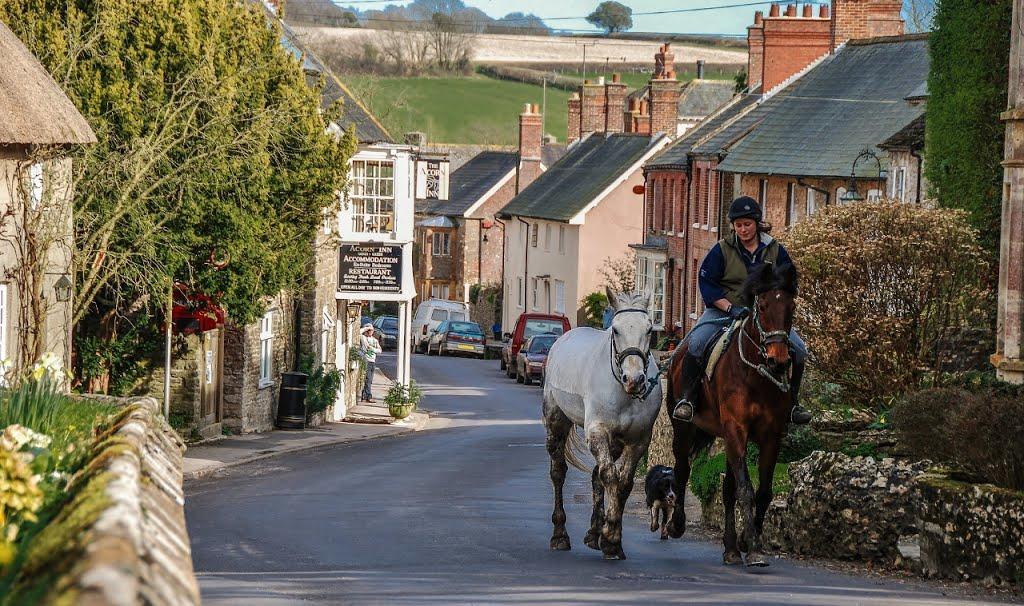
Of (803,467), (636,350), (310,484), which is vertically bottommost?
(310,484)

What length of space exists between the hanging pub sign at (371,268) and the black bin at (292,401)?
4.90 meters

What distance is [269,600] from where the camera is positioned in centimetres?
930

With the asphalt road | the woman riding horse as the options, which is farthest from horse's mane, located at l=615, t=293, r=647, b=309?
the asphalt road

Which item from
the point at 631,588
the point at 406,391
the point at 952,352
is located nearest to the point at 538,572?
the point at 631,588

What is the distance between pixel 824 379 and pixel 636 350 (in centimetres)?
545

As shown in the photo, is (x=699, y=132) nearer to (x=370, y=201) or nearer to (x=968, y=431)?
(x=370, y=201)

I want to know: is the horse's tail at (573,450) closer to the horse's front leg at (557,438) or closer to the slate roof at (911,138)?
the horse's front leg at (557,438)

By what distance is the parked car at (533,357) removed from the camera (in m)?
51.4

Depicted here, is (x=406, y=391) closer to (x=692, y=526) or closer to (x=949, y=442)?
(x=692, y=526)

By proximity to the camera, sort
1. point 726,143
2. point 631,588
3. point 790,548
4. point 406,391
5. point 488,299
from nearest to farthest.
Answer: point 631,588 → point 790,548 → point 406,391 → point 726,143 → point 488,299

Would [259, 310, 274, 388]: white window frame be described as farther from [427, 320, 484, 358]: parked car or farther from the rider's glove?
[427, 320, 484, 358]: parked car

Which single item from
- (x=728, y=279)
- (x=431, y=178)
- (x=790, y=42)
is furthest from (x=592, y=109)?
(x=728, y=279)

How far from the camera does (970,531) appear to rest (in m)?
11.0

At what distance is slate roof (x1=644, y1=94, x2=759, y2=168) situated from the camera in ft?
165
